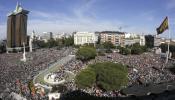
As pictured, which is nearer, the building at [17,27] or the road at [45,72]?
the road at [45,72]

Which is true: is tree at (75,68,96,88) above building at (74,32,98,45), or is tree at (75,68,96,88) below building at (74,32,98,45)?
below

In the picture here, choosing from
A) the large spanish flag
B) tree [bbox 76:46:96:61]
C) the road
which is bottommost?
the road

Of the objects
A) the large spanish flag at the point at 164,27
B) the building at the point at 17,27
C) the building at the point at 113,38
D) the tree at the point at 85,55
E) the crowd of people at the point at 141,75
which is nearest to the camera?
the crowd of people at the point at 141,75

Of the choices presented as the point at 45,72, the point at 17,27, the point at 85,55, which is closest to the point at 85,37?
the point at 17,27

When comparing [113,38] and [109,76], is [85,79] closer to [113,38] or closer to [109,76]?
[109,76]

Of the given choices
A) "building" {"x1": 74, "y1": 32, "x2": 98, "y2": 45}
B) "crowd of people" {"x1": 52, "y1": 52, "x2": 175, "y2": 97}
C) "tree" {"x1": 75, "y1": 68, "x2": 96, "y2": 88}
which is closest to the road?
"crowd of people" {"x1": 52, "y1": 52, "x2": 175, "y2": 97}

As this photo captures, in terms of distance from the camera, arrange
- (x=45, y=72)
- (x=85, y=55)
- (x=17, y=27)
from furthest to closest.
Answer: (x=17, y=27) < (x=85, y=55) < (x=45, y=72)

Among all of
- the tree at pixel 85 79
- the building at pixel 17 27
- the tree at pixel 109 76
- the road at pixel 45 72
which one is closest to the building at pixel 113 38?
the building at pixel 17 27

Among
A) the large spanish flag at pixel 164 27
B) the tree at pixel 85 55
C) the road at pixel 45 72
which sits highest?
the large spanish flag at pixel 164 27

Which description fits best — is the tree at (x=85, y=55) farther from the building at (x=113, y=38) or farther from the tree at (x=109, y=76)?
the building at (x=113, y=38)

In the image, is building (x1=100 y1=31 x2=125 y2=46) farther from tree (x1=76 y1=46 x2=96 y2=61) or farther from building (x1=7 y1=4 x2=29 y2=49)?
tree (x1=76 y1=46 x2=96 y2=61)
